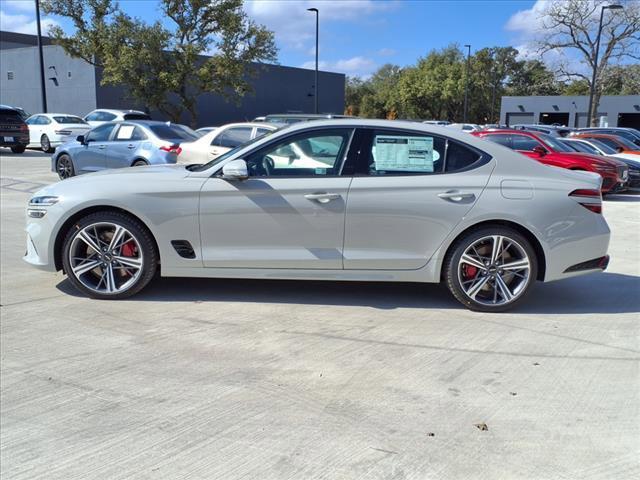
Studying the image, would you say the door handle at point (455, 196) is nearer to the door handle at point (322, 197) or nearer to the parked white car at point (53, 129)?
the door handle at point (322, 197)

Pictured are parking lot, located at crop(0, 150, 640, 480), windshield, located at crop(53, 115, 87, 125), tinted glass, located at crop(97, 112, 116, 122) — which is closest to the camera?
parking lot, located at crop(0, 150, 640, 480)

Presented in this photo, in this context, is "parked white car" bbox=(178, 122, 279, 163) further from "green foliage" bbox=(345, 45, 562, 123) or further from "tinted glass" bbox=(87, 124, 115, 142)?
"green foliage" bbox=(345, 45, 562, 123)

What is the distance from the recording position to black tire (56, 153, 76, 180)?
13.3 m

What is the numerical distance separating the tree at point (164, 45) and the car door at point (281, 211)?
983 inches

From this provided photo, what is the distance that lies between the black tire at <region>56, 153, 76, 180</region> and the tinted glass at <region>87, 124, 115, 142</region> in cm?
82

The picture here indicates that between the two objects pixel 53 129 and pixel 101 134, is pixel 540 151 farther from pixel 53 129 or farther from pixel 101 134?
pixel 53 129

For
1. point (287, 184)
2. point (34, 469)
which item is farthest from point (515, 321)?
point (34, 469)

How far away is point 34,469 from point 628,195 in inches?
599

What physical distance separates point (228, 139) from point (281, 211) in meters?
7.18

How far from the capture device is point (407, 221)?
4824 millimetres

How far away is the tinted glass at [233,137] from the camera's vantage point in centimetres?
1144

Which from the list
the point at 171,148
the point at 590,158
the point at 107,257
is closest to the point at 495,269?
the point at 107,257

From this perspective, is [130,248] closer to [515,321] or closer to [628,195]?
[515,321]

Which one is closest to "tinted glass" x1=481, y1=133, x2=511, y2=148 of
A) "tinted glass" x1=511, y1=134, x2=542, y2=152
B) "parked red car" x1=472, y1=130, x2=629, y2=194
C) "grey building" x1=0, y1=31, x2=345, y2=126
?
"parked red car" x1=472, y1=130, x2=629, y2=194
